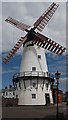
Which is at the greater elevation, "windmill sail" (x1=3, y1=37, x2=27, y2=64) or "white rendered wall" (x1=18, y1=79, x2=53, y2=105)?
"windmill sail" (x1=3, y1=37, x2=27, y2=64)

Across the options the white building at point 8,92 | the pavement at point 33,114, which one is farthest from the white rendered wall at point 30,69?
the white building at point 8,92

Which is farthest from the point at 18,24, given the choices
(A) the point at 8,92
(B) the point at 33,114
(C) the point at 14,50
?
(A) the point at 8,92

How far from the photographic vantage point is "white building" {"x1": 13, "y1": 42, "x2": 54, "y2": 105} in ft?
140

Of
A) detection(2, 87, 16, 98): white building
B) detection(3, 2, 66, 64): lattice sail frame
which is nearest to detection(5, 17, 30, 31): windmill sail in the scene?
detection(3, 2, 66, 64): lattice sail frame

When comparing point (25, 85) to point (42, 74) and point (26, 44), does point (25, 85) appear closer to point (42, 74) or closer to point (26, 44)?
point (42, 74)

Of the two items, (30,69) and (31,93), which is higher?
(30,69)

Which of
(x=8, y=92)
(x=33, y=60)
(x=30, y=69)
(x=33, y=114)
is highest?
(x=33, y=60)

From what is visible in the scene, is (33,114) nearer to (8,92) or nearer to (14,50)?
(14,50)

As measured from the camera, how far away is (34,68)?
43.0 meters

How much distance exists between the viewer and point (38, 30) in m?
44.9

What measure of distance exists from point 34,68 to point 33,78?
1.81m

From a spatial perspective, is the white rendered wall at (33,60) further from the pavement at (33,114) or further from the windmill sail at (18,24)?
the pavement at (33,114)

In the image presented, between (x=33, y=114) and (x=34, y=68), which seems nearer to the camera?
(x=33, y=114)

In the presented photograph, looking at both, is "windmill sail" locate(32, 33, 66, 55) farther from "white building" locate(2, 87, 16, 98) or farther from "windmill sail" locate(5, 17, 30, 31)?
"white building" locate(2, 87, 16, 98)
